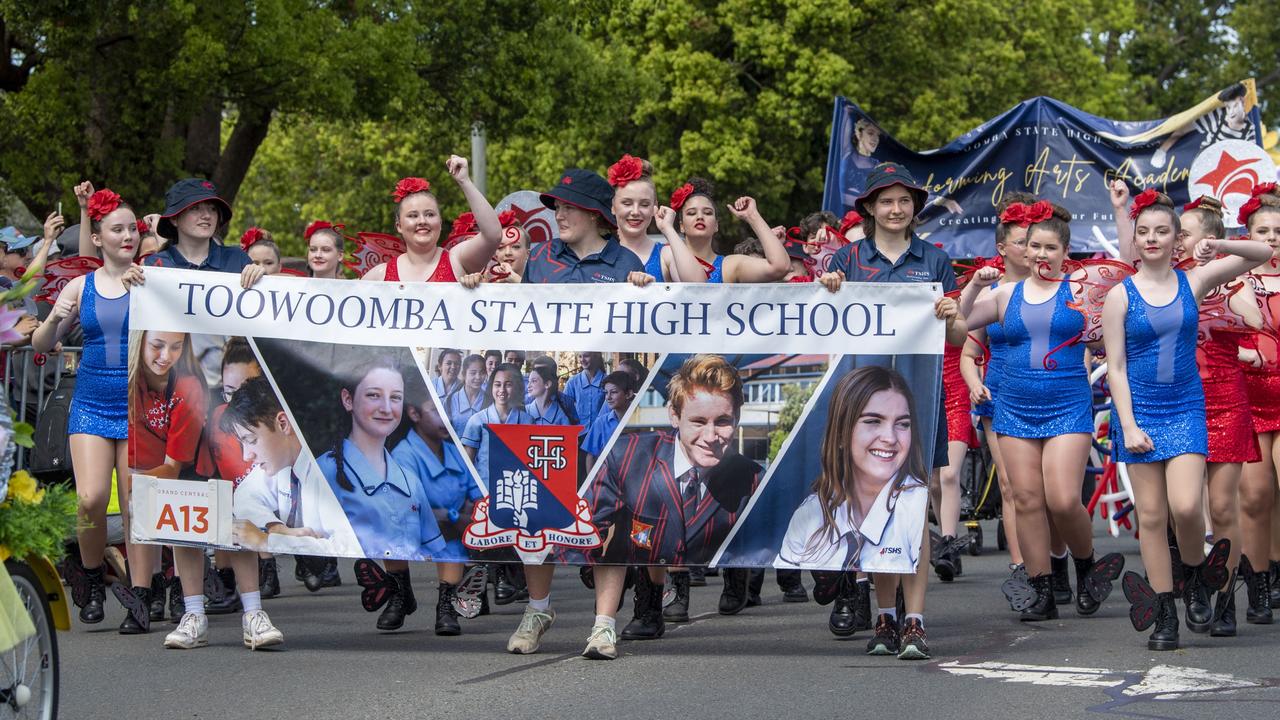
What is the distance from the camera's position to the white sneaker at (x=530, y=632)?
27.1 ft

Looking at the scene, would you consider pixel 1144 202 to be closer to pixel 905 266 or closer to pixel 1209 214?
pixel 1209 214

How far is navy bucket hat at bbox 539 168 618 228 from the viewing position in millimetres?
8453

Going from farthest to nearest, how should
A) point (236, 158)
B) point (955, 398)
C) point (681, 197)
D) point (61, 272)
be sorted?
point (236, 158) < point (955, 398) < point (61, 272) < point (681, 197)

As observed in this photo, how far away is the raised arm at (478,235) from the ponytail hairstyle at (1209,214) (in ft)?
10.7

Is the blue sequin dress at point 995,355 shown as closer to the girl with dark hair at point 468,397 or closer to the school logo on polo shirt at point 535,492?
the school logo on polo shirt at point 535,492

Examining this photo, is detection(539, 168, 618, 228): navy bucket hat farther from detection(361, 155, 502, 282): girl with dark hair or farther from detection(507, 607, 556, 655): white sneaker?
detection(507, 607, 556, 655): white sneaker

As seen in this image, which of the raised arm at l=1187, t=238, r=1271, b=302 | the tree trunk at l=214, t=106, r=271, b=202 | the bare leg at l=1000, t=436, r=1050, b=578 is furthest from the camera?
the tree trunk at l=214, t=106, r=271, b=202

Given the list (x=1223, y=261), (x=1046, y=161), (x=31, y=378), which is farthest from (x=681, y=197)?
(x=1046, y=161)

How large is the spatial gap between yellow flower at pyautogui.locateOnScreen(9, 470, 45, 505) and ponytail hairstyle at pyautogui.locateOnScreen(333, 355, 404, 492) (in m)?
2.66

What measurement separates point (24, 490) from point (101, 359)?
127 inches

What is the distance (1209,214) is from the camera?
29.3ft

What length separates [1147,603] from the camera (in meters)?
8.18

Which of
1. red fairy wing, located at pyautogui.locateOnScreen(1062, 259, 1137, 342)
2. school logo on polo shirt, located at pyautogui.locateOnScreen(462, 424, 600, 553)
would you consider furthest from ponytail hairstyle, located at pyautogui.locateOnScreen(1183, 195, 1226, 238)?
school logo on polo shirt, located at pyautogui.locateOnScreen(462, 424, 600, 553)

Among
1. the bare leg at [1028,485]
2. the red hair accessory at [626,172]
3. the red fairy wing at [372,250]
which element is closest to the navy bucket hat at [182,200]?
the red hair accessory at [626,172]
